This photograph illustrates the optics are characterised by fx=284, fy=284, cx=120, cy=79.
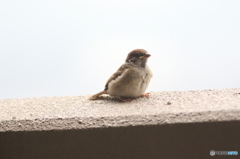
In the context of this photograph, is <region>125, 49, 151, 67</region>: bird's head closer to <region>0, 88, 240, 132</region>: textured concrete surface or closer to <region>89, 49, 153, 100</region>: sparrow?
<region>89, 49, 153, 100</region>: sparrow

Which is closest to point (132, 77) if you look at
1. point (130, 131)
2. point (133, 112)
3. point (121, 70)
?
point (121, 70)

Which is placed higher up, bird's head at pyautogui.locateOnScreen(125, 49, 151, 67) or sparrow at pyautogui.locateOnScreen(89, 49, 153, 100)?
bird's head at pyautogui.locateOnScreen(125, 49, 151, 67)

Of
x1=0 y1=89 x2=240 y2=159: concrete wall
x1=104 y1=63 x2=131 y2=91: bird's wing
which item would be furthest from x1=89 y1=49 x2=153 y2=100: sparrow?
x1=0 y1=89 x2=240 y2=159: concrete wall

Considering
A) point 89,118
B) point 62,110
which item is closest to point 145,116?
point 89,118

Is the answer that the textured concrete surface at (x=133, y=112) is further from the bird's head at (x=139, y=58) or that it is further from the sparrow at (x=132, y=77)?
the bird's head at (x=139, y=58)

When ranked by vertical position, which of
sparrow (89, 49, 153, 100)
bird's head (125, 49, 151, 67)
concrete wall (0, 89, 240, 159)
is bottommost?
concrete wall (0, 89, 240, 159)

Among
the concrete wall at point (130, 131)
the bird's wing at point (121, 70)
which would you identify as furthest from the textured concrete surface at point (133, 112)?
the bird's wing at point (121, 70)

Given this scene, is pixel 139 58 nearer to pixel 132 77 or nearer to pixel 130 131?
pixel 132 77
